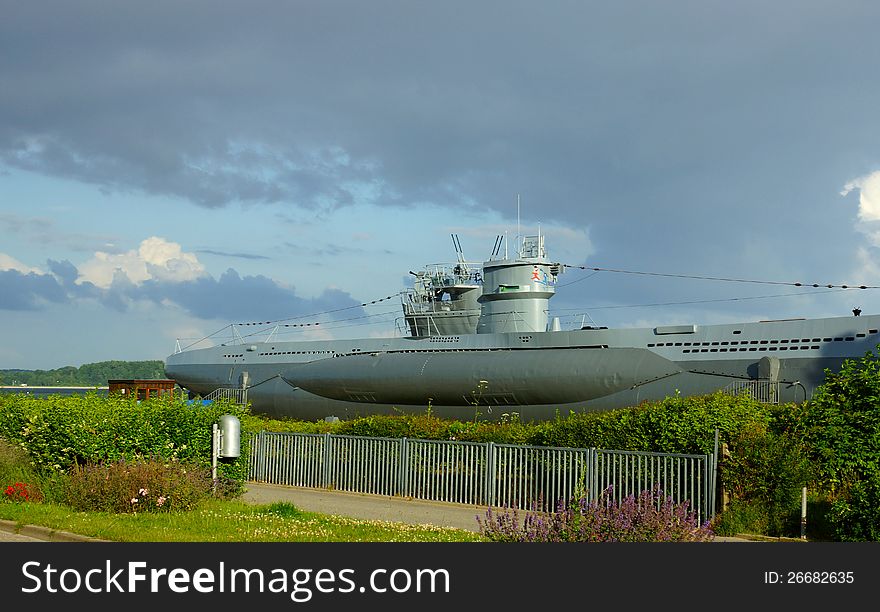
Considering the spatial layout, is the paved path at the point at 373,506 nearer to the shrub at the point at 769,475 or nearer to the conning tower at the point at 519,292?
the shrub at the point at 769,475

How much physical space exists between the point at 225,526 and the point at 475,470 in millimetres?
7311

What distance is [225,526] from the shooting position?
14.8m

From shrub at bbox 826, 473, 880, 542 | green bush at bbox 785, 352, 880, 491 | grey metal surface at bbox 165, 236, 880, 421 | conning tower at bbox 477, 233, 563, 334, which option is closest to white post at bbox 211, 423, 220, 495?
green bush at bbox 785, 352, 880, 491

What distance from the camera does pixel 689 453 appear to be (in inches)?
705

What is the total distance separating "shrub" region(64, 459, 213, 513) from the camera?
1596cm

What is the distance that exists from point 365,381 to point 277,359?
1337cm

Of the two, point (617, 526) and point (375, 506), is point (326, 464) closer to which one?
point (375, 506)

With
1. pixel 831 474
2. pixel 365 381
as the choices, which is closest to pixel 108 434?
pixel 831 474

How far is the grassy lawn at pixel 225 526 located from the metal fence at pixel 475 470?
3.11m

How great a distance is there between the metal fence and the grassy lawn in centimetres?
311

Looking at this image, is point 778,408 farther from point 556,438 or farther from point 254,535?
point 254,535

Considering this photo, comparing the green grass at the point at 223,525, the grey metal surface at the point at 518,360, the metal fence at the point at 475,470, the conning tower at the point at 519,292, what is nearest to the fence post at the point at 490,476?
the metal fence at the point at 475,470

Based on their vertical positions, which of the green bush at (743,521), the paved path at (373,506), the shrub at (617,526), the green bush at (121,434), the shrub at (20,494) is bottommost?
the paved path at (373,506)

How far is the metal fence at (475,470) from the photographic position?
17.6m
